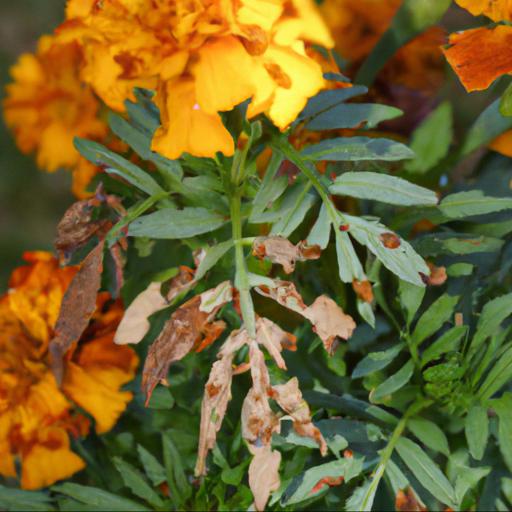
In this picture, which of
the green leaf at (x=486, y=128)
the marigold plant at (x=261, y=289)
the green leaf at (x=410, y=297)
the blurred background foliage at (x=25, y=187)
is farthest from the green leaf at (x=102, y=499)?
the blurred background foliage at (x=25, y=187)

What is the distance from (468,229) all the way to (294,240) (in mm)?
134

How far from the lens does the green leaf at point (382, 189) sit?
47cm

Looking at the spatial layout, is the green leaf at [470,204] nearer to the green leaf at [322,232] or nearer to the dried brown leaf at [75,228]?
the green leaf at [322,232]

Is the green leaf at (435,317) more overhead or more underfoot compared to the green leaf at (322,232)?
more underfoot

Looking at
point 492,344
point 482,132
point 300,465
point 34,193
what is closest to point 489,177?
point 482,132

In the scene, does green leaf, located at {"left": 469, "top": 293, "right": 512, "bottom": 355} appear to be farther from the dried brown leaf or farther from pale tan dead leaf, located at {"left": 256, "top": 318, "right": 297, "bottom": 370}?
the dried brown leaf

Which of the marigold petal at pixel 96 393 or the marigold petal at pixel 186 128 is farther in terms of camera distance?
the marigold petal at pixel 96 393

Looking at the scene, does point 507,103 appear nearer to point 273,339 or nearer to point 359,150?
point 359,150

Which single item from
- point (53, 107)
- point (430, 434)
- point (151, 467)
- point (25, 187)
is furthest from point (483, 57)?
point (25, 187)

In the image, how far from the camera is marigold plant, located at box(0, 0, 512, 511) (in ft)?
1.56

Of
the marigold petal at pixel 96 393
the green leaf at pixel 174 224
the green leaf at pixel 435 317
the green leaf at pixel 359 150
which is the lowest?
the marigold petal at pixel 96 393

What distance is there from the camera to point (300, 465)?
21.3 inches

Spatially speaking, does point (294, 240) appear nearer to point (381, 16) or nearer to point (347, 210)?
point (347, 210)

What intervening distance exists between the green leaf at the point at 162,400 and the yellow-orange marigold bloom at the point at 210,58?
0.62 feet
